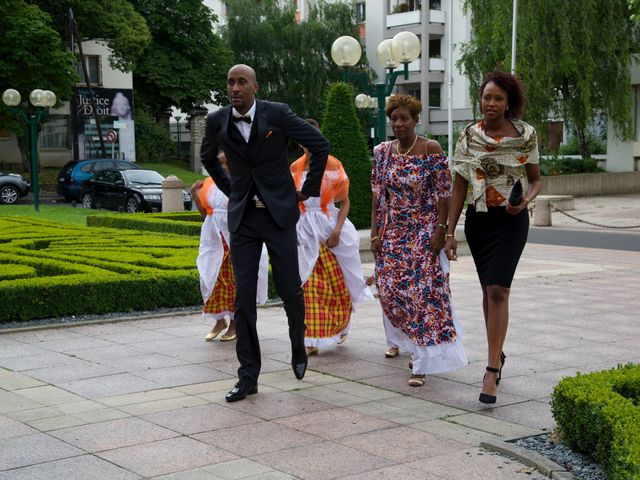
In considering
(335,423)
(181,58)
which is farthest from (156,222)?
(181,58)

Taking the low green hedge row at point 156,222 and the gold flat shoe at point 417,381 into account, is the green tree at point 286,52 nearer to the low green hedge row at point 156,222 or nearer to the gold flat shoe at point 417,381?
the low green hedge row at point 156,222

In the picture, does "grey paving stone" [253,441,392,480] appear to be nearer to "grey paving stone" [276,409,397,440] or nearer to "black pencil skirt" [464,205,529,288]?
"grey paving stone" [276,409,397,440]

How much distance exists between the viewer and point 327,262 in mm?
7781

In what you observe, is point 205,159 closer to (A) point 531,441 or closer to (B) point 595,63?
(A) point 531,441

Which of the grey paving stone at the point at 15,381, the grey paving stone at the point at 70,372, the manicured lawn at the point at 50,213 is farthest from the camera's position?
the manicured lawn at the point at 50,213

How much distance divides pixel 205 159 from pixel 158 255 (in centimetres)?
607

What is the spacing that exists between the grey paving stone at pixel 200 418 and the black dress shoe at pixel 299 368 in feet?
2.58

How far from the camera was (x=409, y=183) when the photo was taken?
6.63 m

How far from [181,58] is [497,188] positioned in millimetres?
43096

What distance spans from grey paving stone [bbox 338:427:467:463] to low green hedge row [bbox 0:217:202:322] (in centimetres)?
486

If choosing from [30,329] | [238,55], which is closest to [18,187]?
[238,55]

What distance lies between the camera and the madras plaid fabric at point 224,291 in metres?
8.24

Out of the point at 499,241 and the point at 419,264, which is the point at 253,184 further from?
the point at 499,241

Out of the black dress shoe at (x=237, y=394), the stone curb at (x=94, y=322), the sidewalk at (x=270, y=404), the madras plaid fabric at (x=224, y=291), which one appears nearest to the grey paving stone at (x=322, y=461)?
the sidewalk at (x=270, y=404)
